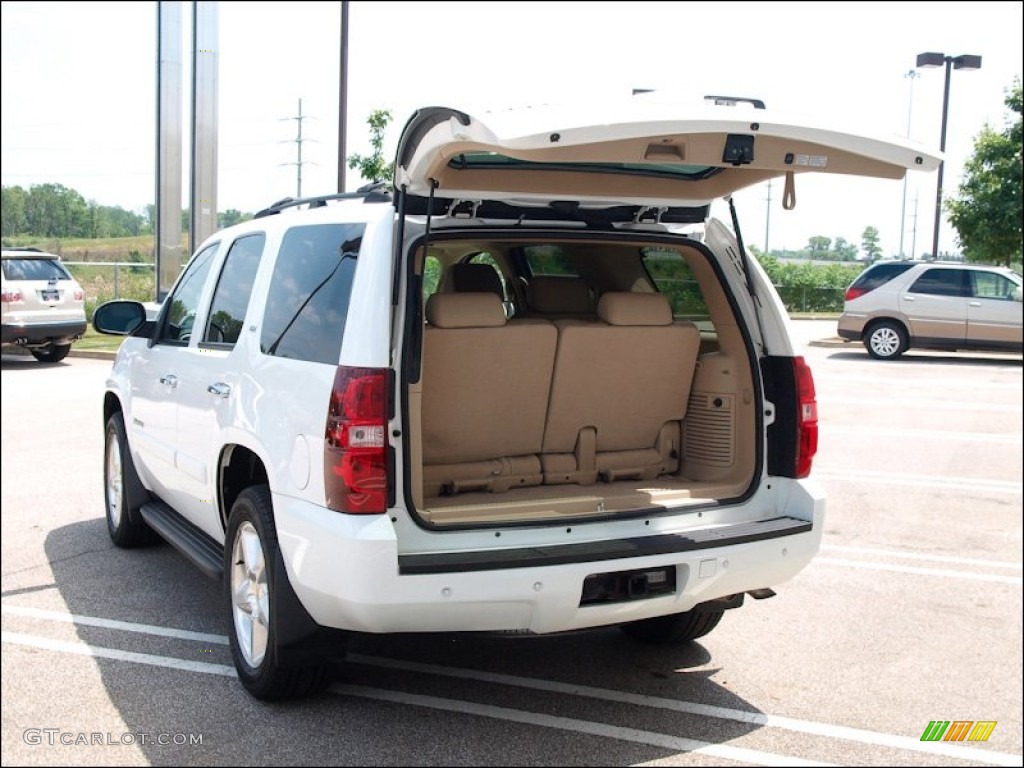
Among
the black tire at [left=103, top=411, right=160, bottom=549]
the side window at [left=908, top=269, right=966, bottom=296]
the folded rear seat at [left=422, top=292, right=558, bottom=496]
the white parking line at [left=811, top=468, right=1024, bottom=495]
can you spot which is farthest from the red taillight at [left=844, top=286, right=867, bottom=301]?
the folded rear seat at [left=422, top=292, right=558, bottom=496]

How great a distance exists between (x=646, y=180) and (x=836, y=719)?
234cm

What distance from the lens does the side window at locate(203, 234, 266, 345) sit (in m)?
4.72

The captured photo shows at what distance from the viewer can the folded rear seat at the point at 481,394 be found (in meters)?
4.38

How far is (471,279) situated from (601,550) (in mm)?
1648

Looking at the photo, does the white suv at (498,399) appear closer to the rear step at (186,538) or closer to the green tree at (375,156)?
the rear step at (186,538)

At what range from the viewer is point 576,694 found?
4.34m

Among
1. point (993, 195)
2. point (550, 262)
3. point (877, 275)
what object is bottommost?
point (550, 262)

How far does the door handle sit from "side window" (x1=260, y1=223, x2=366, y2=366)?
300mm

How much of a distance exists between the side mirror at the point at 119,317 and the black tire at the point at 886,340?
16126 millimetres

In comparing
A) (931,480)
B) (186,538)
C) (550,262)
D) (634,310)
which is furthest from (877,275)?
(186,538)

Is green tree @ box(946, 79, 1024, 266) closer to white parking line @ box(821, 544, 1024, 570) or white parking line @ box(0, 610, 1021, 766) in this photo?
white parking line @ box(821, 544, 1024, 570)

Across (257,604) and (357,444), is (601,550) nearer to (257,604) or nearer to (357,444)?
(357,444)

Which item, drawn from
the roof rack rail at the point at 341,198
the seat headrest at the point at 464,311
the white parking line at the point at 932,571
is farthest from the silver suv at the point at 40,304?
the white parking line at the point at 932,571

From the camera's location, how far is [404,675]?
14.6ft
